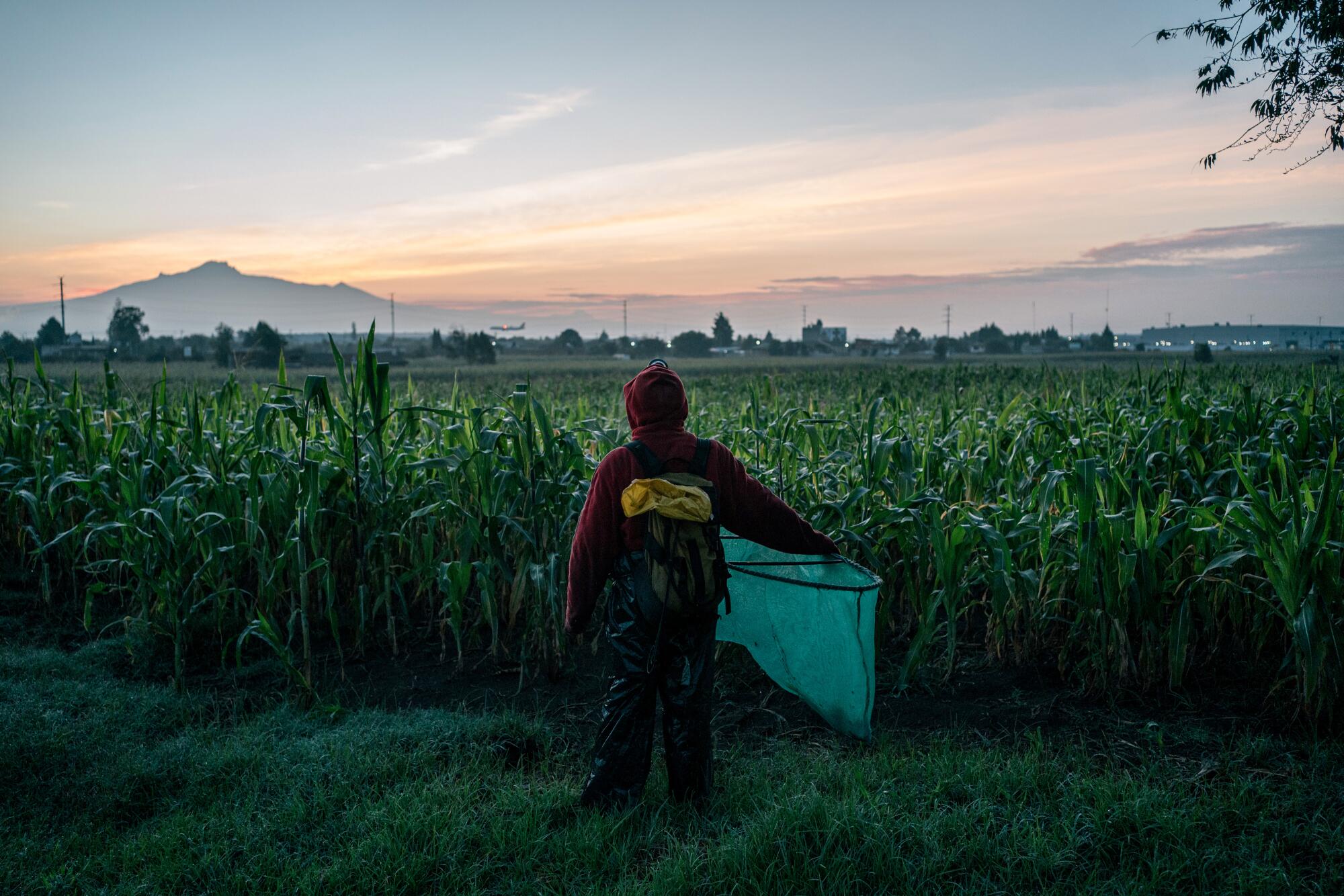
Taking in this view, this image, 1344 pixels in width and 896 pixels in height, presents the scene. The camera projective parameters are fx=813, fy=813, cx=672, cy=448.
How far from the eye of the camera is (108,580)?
6.07 m

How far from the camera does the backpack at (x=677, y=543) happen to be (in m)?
2.96

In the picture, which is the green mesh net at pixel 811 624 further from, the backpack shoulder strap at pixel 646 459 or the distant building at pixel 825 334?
the distant building at pixel 825 334

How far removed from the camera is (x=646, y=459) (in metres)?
3.19

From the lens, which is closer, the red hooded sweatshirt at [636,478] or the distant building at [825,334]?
the red hooded sweatshirt at [636,478]

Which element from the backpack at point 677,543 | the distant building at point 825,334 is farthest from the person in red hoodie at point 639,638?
the distant building at point 825,334

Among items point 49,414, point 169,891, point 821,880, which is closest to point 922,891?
point 821,880

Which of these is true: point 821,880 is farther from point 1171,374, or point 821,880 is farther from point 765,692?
point 1171,374

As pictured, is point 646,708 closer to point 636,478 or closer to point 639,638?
point 639,638

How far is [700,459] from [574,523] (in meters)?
1.63

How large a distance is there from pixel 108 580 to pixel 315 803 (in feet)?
12.9

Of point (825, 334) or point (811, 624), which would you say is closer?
point (811, 624)

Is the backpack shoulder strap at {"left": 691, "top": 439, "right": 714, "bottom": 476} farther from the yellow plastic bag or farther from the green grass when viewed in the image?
the green grass

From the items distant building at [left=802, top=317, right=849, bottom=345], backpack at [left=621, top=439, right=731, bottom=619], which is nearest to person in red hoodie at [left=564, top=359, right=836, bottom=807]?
backpack at [left=621, top=439, right=731, bottom=619]

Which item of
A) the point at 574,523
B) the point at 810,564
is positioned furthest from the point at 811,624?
the point at 574,523
